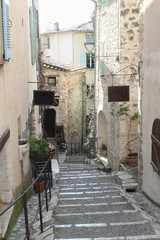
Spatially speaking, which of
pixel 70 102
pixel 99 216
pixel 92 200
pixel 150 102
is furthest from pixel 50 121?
pixel 99 216

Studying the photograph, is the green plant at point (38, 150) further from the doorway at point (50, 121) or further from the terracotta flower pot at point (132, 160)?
the doorway at point (50, 121)

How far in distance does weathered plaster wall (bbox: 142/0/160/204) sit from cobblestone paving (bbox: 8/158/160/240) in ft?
1.42

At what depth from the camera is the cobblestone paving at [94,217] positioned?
371cm

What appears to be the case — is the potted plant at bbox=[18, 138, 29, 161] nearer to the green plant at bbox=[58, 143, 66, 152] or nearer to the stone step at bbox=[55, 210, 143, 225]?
the stone step at bbox=[55, 210, 143, 225]

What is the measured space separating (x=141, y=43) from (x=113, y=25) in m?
3.96

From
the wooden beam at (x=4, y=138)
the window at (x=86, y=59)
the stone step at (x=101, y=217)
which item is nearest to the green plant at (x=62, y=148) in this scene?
the window at (x=86, y=59)

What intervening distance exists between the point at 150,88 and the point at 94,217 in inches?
111

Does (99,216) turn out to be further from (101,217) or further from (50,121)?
(50,121)

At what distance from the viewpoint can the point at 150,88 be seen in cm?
579

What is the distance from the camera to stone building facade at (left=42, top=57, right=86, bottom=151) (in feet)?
54.5

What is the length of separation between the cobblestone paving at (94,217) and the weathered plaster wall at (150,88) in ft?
1.42

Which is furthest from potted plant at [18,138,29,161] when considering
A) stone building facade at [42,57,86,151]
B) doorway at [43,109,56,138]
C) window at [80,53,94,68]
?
window at [80,53,94,68]

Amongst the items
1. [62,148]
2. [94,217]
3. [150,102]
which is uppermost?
[150,102]

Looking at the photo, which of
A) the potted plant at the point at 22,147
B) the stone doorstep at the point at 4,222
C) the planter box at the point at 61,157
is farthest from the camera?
the planter box at the point at 61,157
